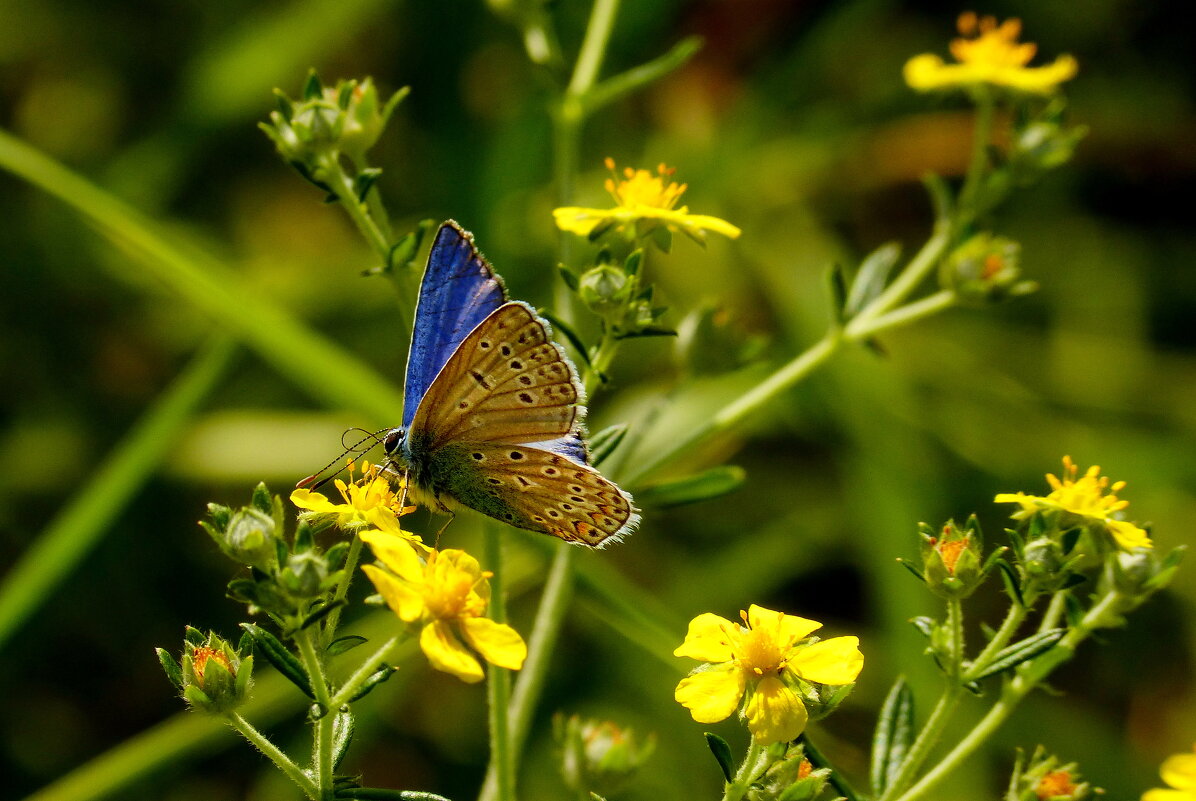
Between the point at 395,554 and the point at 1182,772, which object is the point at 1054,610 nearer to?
the point at 1182,772

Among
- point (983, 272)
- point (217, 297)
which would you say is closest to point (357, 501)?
point (217, 297)

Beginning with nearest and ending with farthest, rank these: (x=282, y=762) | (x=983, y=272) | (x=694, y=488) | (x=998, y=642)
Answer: (x=282, y=762)
(x=998, y=642)
(x=694, y=488)
(x=983, y=272)

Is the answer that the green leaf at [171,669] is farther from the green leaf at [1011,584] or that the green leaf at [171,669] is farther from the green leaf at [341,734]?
the green leaf at [1011,584]

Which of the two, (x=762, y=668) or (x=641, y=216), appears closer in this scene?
(x=762, y=668)

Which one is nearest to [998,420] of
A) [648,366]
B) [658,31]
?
[648,366]

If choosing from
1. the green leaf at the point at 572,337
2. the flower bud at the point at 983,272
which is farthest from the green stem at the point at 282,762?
the flower bud at the point at 983,272

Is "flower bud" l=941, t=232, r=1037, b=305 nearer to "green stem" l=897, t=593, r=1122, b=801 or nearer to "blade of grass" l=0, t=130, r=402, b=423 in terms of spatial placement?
"green stem" l=897, t=593, r=1122, b=801

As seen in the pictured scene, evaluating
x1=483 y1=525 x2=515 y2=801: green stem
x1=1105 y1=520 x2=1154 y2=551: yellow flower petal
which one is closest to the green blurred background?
x1=483 y1=525 x2=515 y2=801: green stem
